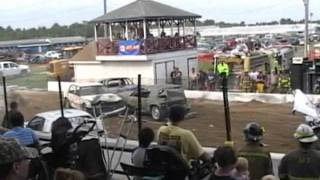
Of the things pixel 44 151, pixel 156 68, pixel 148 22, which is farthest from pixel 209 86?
pixel 44 151

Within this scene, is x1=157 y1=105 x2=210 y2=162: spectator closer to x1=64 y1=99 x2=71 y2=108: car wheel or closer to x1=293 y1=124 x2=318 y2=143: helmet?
x1=293 y1=124 x2=318 y2=143: helmet

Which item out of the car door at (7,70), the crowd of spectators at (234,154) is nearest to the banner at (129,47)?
the car door at (7,70)

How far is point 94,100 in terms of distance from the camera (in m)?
24.4

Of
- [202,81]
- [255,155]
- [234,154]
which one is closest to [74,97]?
[202,81]

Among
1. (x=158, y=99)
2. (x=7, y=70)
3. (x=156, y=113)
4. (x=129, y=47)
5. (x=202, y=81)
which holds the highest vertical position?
(x=129, y=47)

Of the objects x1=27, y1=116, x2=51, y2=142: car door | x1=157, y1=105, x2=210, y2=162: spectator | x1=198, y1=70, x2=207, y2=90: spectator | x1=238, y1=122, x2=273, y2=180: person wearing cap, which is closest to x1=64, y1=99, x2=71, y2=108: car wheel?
x1=198, y1=70, x2=207, y2=90: spectator

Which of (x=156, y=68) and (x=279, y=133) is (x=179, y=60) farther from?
A: (x=279, y=133)

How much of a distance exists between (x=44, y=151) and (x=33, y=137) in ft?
1.54

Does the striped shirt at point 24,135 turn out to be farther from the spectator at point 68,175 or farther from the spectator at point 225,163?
the spectator at point 225,163

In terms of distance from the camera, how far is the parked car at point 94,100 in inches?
922

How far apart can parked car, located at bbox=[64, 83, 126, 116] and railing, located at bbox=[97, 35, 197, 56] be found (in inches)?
428

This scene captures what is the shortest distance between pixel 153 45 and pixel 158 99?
46.4 ft

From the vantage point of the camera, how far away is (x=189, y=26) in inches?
1826

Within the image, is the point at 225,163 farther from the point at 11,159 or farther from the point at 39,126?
the point at 39,126
